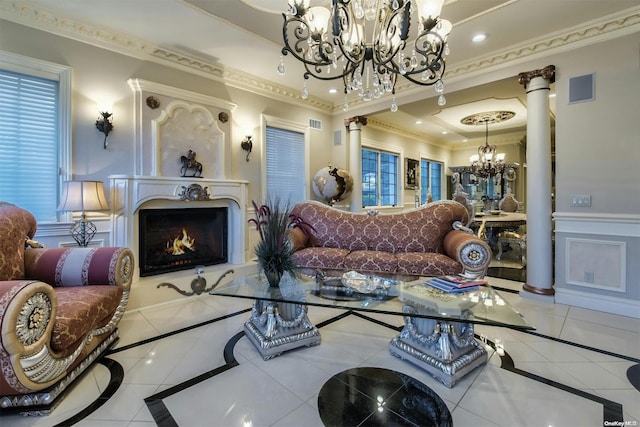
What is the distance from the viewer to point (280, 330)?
2.09m

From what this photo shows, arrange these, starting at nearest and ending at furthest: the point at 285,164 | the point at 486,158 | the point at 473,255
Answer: the point at 473,255 < the point at 285,164 < the point at 486,158

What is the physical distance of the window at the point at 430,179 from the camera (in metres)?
7.82

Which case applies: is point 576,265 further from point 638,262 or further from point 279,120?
point 279,120

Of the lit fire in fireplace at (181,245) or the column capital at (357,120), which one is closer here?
the lit fire in fireplace at (181,245)

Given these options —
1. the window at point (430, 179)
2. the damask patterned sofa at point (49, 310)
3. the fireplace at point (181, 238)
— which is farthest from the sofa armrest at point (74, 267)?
the window at point (430, 179)

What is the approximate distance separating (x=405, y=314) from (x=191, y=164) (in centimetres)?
310

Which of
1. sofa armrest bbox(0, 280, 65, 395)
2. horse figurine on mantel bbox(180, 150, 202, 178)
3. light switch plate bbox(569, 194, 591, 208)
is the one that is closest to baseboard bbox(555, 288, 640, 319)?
light switch plate bbox(569, 194, 591, 208)

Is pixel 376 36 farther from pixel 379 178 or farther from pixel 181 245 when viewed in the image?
pixel 379 178

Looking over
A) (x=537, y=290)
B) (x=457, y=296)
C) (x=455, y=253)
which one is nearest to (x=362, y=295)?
(x=457, y=296)

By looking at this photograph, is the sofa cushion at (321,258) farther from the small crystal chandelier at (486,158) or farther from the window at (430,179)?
the window at (430,179)

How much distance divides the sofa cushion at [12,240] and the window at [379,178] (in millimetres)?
5084

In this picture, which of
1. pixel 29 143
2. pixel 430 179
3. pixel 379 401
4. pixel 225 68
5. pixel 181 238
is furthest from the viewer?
pixel 430 179

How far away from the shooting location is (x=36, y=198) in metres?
2.72

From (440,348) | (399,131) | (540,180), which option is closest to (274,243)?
(440,348)
